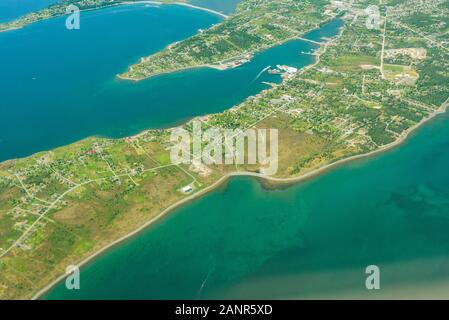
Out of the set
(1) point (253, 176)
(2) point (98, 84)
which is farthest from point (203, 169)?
(2) point (98, 84)

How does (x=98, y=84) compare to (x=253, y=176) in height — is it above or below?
above

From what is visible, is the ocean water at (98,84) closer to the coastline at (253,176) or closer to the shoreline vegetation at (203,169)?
the shoreline vegetation at (203,169)

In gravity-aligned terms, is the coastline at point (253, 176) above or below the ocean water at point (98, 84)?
below

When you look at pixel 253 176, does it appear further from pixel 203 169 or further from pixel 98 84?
pixel 98 84

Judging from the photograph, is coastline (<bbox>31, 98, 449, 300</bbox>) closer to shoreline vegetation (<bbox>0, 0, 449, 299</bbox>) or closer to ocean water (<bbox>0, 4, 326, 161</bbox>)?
shoreline vegetation (<bbox>0, 0, 449, 299</bbox>)

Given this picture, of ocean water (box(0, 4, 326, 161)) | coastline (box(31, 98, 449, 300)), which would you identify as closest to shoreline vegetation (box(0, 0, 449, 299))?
coastline (box(31, 98, 449, 300))

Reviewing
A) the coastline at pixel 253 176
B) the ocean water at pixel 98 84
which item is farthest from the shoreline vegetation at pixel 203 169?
the ocean water at pixel 98 84

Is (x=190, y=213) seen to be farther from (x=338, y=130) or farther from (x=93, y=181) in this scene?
(x=338, y=130)
